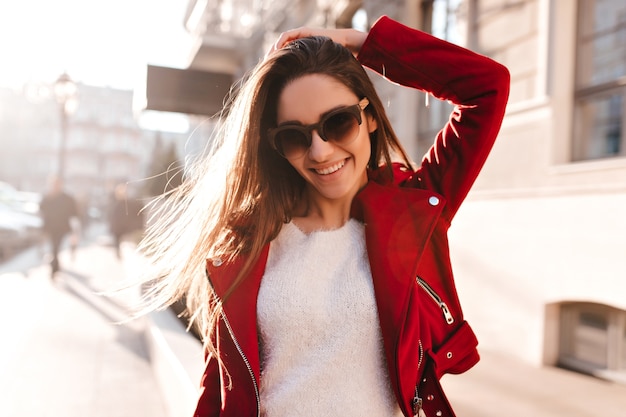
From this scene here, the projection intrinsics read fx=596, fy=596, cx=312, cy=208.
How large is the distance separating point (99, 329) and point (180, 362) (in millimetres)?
4013

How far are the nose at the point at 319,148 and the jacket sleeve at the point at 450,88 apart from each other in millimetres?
357

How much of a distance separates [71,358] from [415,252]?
212 inches

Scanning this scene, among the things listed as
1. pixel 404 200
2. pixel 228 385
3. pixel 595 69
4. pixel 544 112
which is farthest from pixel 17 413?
pixel 595 69

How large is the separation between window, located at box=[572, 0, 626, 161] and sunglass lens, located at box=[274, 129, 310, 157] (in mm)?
4104

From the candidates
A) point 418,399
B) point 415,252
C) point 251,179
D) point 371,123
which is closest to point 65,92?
point 251,179

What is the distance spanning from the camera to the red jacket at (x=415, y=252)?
166 cm

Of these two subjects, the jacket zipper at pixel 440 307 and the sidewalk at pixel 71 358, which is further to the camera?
the sidewalk at pixel 71 358

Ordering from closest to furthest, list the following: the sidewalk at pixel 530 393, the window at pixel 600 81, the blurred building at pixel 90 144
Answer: the sidewalk at pixel 530 393 → the window at pixel 600 81 → the blurred building at pixel 90 144

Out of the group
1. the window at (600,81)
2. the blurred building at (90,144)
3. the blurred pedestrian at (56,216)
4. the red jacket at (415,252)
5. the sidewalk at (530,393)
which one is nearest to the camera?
the red jacket at (415,252)

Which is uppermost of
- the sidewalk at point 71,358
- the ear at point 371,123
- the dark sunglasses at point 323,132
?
the ear at point 371,123

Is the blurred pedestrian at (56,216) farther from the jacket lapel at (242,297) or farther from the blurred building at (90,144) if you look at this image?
the blurred building at (90,144)

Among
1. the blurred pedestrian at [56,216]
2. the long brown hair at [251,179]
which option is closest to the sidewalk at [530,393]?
the long brown hair at [251,179]

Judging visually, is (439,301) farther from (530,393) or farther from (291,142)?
(530,393)

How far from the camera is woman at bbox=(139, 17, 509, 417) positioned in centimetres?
170
